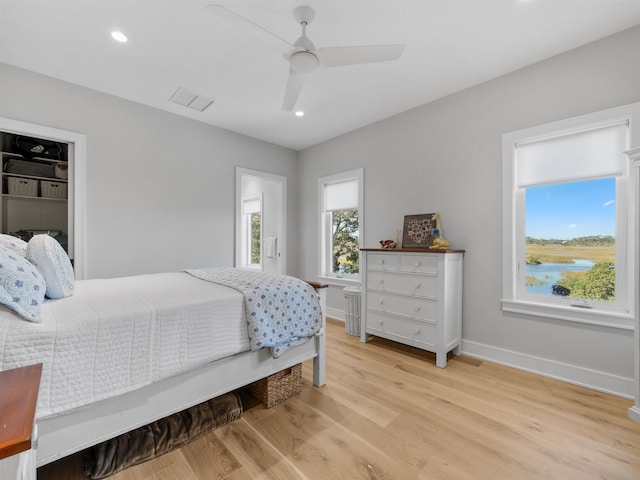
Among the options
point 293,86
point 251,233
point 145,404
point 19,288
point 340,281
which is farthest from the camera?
point 251,233

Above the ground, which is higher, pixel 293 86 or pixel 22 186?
pixel 293 86

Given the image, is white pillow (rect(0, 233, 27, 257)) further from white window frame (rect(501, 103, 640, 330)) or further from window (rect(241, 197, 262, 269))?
window (rect(241, 197, 262, 269))

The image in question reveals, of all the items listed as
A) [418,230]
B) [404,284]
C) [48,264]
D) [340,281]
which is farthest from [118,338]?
[340,281]

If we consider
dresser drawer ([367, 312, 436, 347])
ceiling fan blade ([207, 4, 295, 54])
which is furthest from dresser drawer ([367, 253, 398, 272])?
ceiling fan blade ([207, 4, 295, 54])

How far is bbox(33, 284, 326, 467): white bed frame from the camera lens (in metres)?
1.17

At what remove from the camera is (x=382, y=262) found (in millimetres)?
3057

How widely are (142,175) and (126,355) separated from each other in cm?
247

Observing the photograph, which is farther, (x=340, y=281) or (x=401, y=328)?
(x=340, y=281)

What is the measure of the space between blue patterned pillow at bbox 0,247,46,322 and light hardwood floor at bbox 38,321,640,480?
0.89 meters

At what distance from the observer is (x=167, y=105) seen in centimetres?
317

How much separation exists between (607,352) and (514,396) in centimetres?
78

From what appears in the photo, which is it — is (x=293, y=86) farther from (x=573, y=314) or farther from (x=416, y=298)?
(x=573, y=314)

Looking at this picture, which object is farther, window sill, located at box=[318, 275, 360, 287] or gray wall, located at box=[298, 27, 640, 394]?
window sill, located at box=[318, 275, 360, 287]

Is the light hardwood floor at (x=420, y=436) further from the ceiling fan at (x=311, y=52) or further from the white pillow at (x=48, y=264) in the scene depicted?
the ceiling fan at (x=311, y=52)
